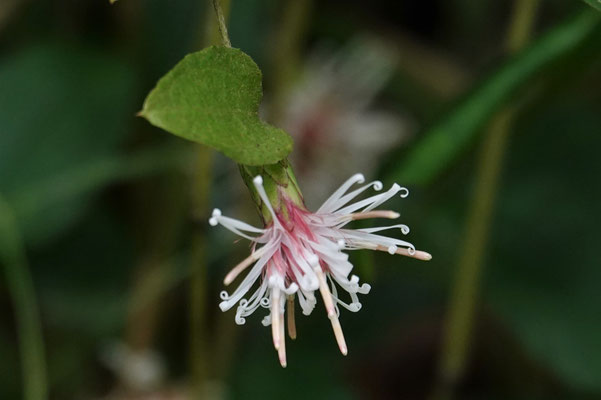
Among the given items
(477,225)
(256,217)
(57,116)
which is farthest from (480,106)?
(57,116)

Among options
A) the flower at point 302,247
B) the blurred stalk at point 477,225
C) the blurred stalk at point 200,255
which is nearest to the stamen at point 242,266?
the flower at point 302,247

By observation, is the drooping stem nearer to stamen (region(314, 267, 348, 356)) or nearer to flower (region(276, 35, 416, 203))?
stamen (region(314, 267, 348, 356))

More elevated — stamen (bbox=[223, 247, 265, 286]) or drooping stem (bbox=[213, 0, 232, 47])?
drooping stem (bbox=[213, 0, 232, 47])

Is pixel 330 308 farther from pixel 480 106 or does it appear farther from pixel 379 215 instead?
pixel 480 106

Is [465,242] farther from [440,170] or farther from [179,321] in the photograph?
[179,321]

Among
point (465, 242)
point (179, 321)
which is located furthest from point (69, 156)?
point (465, 242)

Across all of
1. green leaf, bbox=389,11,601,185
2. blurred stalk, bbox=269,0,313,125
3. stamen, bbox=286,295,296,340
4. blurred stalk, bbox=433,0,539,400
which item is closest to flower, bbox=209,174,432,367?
stamen, bbox=286,295,296,340
